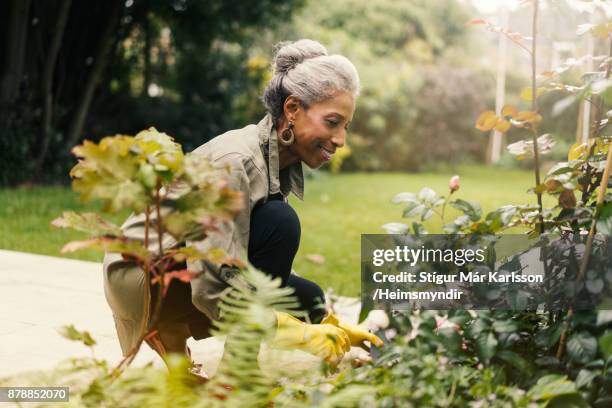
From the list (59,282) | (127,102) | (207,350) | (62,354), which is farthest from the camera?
(127,102)

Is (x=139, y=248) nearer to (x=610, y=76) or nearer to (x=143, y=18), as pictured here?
(x=610, y=76)

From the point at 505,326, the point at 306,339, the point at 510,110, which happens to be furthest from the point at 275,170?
the point at 505,326

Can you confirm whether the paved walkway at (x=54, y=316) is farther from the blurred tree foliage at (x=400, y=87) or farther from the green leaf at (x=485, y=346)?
the blurred tree foliage at (x=400, y=87)

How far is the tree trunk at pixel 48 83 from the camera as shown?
873 cm

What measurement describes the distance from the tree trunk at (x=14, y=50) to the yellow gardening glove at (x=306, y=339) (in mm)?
7527

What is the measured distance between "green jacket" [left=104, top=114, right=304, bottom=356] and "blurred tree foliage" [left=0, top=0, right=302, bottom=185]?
6740 mm

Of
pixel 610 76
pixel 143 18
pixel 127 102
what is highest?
pixel 143 18

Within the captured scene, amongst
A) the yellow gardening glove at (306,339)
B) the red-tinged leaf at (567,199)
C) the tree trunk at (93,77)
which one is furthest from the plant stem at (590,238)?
the tree trunk at (93,77)

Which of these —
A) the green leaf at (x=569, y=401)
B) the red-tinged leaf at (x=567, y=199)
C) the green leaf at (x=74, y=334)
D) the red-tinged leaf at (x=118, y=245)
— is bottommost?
the green leaf at (x=569, y=401)

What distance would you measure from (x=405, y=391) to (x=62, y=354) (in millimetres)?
1514

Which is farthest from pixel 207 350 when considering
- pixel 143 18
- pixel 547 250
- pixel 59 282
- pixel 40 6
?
pixel 143 18

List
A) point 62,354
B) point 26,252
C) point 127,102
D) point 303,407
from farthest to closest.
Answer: point 127,102 → point 26,252 → point 62,354 → point 303,407

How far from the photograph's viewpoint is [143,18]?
1032cm

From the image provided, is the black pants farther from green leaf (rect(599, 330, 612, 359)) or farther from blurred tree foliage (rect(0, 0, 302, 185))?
blurred tree foliage (rect(0, 0, 302, 185))
